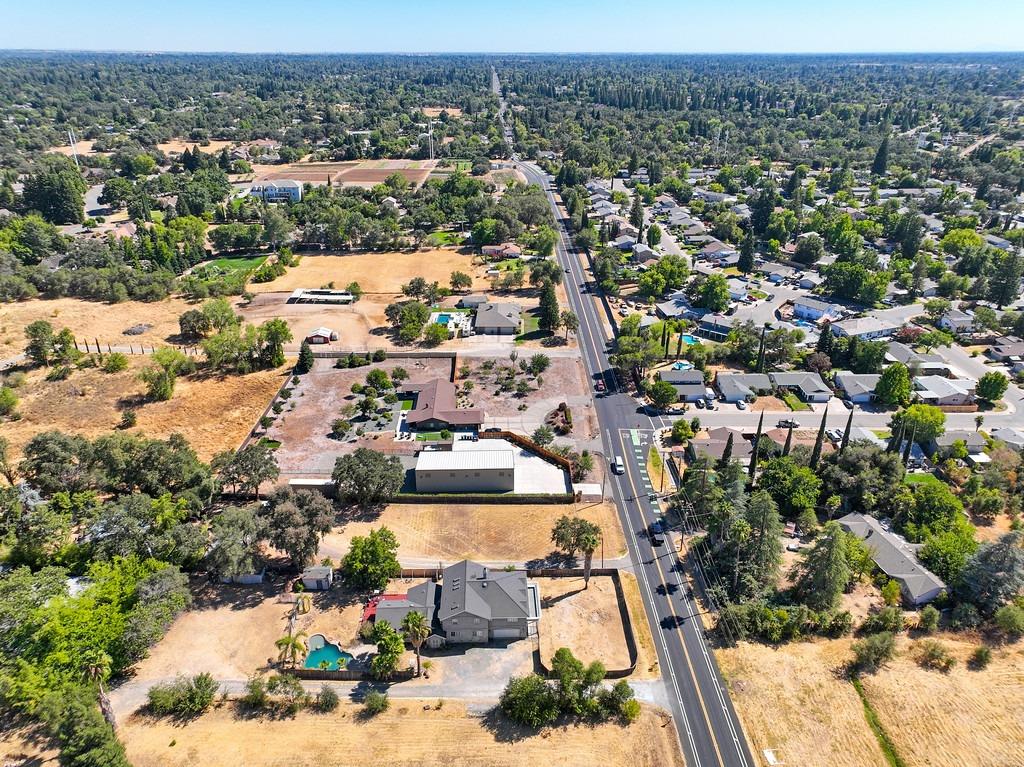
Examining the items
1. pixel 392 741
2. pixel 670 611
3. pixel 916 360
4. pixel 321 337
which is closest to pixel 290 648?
pixel 392 741

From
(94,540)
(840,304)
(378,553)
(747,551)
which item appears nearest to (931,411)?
(747,551)

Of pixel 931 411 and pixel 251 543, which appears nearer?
pixel 251 543

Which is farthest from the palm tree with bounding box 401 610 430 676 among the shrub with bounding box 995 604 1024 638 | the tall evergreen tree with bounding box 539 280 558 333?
the tall evergreen tree with bounding box 539 280 558 333

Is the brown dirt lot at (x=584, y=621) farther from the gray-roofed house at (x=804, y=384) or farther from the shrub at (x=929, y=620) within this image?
the gray-roofed house at (x=804, y=384)

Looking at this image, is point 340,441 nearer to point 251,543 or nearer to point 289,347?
point 251,543

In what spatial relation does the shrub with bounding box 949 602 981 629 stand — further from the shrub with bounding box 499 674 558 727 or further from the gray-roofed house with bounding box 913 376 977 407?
the gray-roofed house with bounding box 913 376 977 407
